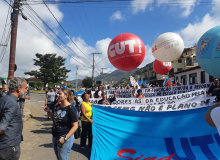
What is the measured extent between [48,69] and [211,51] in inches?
1805

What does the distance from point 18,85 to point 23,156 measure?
2.99 meters

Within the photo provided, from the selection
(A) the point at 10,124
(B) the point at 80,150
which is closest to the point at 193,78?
(B) the point at 80,150

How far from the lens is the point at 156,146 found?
365 centimetres

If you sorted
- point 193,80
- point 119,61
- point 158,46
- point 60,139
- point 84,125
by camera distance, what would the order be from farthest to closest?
1. point 193,80
2. point 158,46
3. point 119,61
4. point 84,125
5. point 60,139

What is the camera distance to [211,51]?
18.7ft

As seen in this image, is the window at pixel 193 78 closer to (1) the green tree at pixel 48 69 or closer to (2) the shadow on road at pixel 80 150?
(2) the shadow on road at pixel 80 150

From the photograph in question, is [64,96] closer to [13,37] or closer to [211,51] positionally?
[211,51]

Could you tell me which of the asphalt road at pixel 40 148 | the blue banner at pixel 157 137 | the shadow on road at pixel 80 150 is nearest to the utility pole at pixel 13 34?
the asphalt road at pixel 40 148

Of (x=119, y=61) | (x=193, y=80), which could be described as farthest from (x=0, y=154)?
(x=193, y=80)

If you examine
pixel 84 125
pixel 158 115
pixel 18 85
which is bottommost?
pixel 84 125

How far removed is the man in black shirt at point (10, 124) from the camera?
2094mm

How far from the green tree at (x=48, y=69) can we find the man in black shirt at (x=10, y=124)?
153 feet

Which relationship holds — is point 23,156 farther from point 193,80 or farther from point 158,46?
point 193,80

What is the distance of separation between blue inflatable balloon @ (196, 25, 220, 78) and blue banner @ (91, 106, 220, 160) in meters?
2.73
